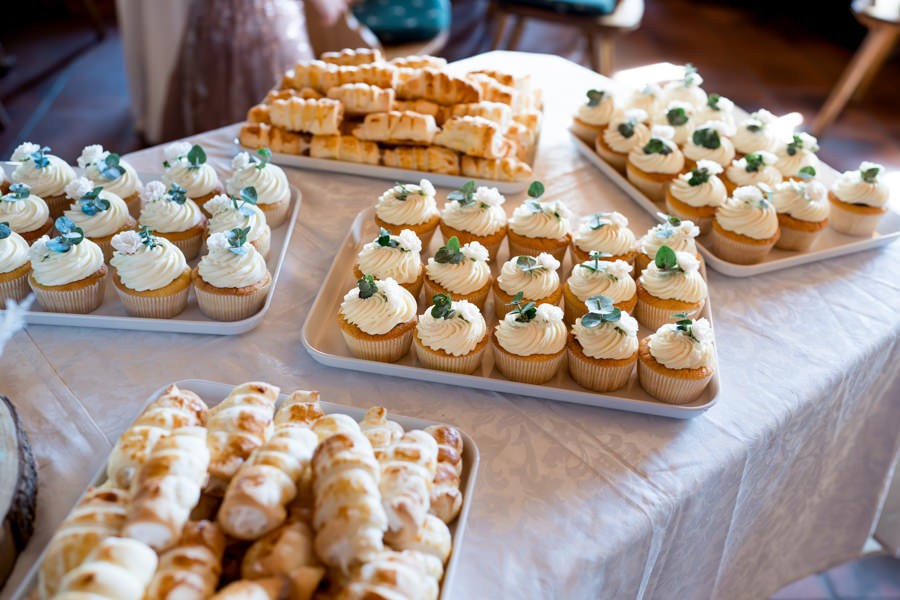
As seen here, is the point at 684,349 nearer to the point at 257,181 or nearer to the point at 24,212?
the point at 257,181

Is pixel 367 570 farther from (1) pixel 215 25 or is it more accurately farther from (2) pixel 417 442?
(1) pixel 215 25

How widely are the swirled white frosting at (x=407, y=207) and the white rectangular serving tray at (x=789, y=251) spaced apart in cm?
64

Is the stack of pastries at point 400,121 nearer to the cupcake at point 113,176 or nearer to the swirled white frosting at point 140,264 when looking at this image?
the cupcake at point 113,176

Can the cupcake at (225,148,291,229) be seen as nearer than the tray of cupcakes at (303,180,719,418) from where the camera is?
No

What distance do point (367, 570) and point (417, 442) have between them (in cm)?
27

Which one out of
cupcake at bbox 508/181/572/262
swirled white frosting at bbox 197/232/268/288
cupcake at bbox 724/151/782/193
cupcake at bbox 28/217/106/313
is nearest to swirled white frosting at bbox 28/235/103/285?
cupcake at bbox 28/217/106/313

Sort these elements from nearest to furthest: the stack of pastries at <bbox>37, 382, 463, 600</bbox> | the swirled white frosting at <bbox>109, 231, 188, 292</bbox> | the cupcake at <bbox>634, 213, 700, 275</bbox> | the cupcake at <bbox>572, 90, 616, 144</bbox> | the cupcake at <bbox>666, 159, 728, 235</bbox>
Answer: the stack of pastries at <bbox>37, 382, 463, 600</bbox>
the swirled white frosting at <bbox>109, 231, 188, 292</bbox>
the cupcake at <bbox>634, 213, 700, 275</bbox>
the cupcake at <bbox>666, 159, 728, 235</bbox>
the cupcake at <bbox>572, 90, 616, 144</bbox>

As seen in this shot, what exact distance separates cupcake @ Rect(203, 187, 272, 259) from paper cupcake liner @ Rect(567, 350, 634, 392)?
790 mm

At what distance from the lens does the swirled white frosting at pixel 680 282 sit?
5.96ft

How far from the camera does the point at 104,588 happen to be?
3.13ft

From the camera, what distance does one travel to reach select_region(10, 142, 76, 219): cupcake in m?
2.01

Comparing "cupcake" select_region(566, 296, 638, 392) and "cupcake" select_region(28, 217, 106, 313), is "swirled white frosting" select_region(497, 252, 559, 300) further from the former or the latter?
"cupcake" select_region(28, 217, 106, 313)

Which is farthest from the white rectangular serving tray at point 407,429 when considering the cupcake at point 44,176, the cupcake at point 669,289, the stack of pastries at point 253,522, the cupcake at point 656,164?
the cupcake at point 656,164

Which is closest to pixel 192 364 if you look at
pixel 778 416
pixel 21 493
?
pixel 21 493
